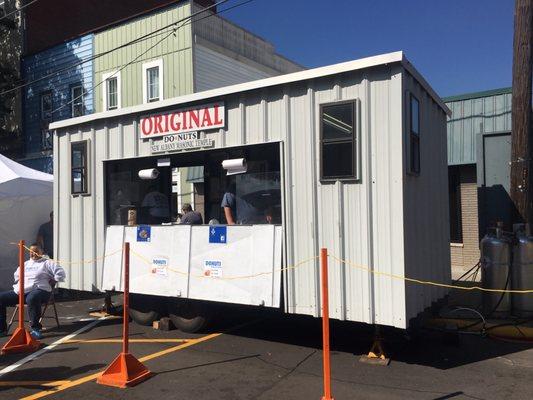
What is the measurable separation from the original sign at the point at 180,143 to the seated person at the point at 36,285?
2.45 metres

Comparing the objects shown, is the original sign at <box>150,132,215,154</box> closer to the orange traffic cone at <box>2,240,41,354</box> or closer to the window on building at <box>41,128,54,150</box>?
the orange traffic cone at <box>2,240,41,354</box>

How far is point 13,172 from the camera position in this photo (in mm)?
11891

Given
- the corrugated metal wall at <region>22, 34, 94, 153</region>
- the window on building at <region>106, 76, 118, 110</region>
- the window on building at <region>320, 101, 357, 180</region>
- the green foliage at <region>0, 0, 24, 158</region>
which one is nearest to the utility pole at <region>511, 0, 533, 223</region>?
the window on building at <region>320, 101, 357, 180</region>

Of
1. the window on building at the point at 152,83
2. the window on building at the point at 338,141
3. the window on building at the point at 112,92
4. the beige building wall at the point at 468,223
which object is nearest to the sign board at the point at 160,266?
the window on building at the point at 338,141

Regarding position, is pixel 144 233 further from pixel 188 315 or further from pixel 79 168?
pixel 79 168

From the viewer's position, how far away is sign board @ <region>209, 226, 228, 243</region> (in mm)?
6680

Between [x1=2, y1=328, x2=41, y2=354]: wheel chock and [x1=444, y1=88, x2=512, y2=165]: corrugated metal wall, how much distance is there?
946 centimetres

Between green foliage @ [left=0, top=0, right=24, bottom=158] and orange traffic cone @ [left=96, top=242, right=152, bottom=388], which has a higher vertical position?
green foliage @ [left=0, top=0, right=24, bottom=158]

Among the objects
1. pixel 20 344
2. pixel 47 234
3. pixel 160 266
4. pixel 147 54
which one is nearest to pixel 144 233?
pixel 160 266

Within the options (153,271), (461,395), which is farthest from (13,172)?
(461,395)

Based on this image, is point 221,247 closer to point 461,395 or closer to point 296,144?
point 296,144

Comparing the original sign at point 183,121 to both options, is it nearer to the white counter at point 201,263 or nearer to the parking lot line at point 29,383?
the white counter at point 201,263

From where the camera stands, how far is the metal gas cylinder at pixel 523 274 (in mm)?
7758

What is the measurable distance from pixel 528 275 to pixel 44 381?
666 cm
